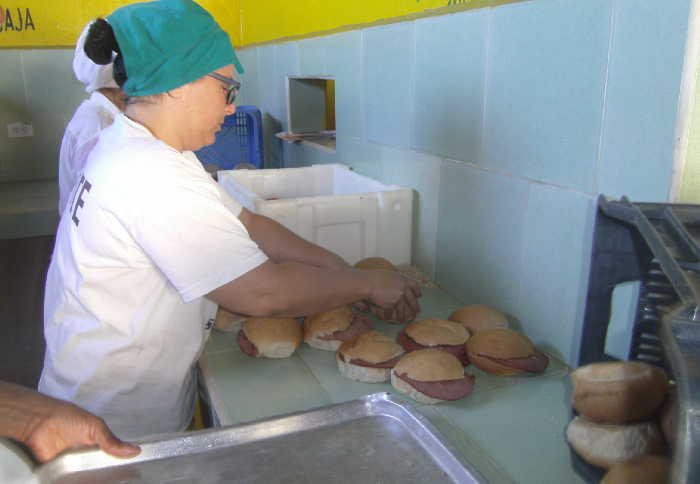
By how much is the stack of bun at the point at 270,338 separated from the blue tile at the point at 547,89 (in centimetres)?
58

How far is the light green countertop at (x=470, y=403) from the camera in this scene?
34.8 inches

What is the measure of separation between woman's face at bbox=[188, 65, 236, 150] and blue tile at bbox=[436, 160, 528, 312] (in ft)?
1.97

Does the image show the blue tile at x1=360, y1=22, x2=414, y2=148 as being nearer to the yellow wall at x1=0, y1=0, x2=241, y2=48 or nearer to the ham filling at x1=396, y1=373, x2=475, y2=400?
the ham filling at x1=396, y1=373, x2=475, y2=400

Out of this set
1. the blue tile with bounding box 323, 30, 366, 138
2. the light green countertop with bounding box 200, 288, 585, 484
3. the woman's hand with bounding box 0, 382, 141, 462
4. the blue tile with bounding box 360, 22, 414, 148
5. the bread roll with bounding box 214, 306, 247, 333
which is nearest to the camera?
the woman's hand with bounding box 0, 382, 141, 462

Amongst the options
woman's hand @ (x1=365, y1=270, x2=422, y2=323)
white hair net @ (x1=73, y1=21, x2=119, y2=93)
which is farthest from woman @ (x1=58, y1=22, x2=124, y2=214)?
woman's hand @ (x1=365, y1=270, x2=422, y2=323)

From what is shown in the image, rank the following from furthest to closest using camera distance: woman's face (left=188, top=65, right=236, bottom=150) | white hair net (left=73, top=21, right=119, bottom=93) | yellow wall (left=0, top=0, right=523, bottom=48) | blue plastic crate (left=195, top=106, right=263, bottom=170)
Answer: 1. blue plastic crate (left=195, top=106, right=263, bottom=170)
2. yellow wall (left=0, top=0, right=523, bottom=48)
3. white hair net (left=73, top=21, right=119, bottom=93)
4. woman's face (left=188, top=65, right=236, bottom=150)

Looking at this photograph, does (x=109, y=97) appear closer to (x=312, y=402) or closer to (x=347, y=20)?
(x=347, y=20)

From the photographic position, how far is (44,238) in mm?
3250

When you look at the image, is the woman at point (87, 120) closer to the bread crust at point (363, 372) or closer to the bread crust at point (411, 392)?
the bread crust at point (363, 372)

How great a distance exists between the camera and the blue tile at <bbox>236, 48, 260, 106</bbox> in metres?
3.23

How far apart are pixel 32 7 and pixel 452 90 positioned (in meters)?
3.15

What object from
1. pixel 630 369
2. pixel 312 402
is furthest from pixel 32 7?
pixel 630 369

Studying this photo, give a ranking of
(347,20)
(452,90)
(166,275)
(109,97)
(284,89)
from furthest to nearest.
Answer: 1. (284,89)
2. (347,20)
3. (109,97)
4. (452,90)
5. (166,275)

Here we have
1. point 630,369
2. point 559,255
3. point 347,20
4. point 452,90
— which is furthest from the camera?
point 347,20
